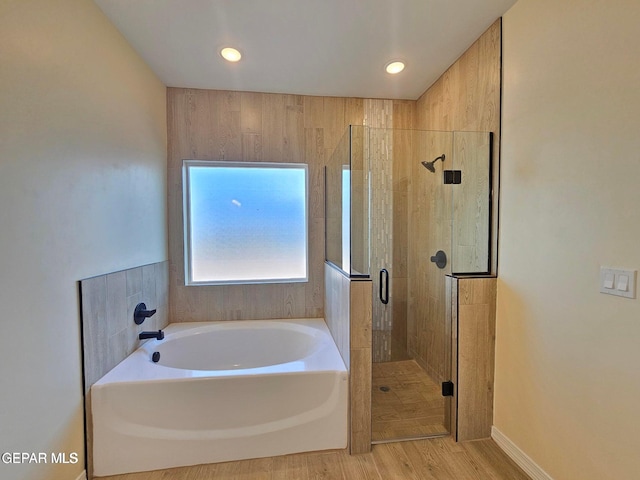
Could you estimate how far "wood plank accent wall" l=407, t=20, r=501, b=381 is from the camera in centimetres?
183

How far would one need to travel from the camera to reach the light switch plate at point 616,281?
3.55 ft

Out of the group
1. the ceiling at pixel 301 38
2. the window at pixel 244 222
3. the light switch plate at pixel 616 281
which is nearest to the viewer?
the light switch plate at pixel 616 281

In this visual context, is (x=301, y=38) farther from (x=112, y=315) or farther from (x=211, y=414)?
(x=211, y=414)

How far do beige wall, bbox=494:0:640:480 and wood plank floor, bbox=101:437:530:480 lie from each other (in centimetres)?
22

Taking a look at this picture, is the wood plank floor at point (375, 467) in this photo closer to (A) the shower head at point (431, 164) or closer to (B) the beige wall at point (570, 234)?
(B) the beige wall at point (570, 234)

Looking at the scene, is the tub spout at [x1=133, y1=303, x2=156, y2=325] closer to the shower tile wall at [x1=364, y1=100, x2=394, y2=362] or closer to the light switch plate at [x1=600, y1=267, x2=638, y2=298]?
the shower tile wall at [x1=364, y1=100, x2=394, y2=362]

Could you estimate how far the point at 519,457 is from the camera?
5.31ft

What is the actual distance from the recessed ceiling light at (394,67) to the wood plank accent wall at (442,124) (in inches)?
15.8

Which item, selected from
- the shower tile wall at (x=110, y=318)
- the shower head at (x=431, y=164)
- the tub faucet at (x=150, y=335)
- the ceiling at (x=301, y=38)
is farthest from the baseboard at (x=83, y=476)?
the shower head at (x=431, y=164)

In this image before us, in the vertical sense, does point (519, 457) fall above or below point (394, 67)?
below

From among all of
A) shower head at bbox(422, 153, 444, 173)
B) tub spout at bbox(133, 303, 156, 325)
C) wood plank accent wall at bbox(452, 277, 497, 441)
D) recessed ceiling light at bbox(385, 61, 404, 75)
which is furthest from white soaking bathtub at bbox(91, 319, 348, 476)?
recessed ceiling light at bbox(385, 61, 404, 75)

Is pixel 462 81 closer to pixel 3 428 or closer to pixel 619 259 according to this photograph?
pixel 619 259

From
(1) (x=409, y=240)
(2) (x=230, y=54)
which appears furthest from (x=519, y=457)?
(2) (x=230, y=54)

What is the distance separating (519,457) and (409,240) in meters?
1.66
